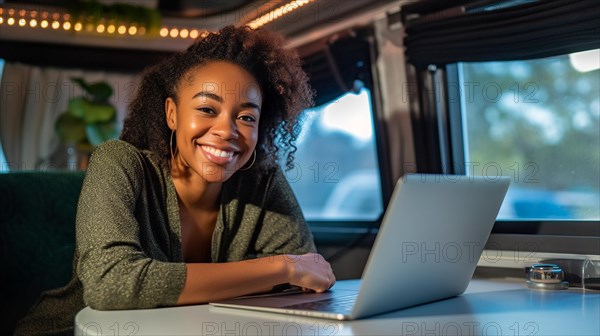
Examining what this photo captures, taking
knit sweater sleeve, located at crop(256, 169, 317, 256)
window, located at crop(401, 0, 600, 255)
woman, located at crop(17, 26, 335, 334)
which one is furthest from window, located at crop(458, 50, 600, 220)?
knit sweater sleeve, located at crop(256, 169, 317, 256)

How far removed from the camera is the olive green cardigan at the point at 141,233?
1.38m

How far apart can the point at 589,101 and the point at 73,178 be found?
5.40 ft

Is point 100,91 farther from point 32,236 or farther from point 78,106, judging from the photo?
point 32,236

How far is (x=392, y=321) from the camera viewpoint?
1.24m

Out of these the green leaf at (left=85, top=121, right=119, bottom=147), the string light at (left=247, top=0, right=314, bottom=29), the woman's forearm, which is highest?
the string light at (left=247, top=0, right=314, bottom=29)

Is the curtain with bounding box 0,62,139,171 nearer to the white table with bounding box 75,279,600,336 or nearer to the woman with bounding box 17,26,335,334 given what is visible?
the woman with bounding box 17,26,335,334

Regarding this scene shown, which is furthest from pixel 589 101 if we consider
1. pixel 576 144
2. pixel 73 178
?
pixel 73 178

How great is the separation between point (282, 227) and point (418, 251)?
67 cm

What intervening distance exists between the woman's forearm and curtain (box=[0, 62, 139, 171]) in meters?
2.70

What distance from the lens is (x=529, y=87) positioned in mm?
2418

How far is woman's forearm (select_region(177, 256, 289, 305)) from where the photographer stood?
4.59ft

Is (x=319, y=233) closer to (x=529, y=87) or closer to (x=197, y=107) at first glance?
(x=529, y=87)

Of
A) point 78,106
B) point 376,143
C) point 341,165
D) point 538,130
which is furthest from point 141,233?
point 78,106

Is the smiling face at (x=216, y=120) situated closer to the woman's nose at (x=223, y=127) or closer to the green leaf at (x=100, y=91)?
the woman's nose at (x=223, y=127)
